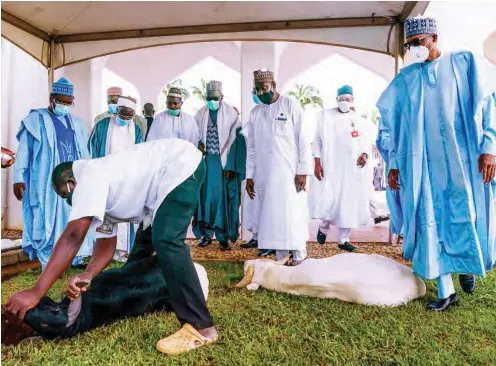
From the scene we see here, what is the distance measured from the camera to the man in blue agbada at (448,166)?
3311mm

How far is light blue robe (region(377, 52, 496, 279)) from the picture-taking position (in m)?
3.32

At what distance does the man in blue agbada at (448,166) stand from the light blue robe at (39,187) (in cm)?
326

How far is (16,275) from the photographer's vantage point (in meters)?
4.65

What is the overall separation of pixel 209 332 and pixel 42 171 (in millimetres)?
2823

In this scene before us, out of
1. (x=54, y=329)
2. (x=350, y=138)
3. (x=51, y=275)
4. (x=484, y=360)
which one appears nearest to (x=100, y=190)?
(x=51, y=275)

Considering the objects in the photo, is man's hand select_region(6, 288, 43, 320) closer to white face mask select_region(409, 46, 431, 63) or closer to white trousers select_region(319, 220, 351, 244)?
white face mask select_region(409, 46, 431, 63)

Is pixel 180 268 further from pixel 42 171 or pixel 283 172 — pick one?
pixel 42 171

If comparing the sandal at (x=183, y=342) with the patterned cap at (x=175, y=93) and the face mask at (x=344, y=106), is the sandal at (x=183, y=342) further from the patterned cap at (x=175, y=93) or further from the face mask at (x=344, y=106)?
the face mask at (x=344, y=106)

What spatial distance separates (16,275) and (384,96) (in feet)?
12.7

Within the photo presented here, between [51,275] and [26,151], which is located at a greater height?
[26,151]

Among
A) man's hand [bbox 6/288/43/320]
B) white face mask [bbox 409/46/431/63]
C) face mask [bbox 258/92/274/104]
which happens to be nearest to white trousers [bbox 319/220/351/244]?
face mask [bbox 258/92/274/104]

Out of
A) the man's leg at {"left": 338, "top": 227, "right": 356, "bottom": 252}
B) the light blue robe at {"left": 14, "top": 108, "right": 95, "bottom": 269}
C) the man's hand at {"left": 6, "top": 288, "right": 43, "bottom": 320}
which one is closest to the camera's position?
the man's hand at {"left": 6, "top": 288, "right": 43, "bottom": 320}

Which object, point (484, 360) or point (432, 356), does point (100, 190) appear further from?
point (484, 360)

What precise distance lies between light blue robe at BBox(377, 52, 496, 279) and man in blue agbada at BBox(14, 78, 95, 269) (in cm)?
326
